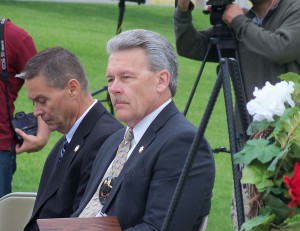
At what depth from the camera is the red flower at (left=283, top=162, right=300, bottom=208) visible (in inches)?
98.3

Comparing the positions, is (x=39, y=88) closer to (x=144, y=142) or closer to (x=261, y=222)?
(x=144, y=142)

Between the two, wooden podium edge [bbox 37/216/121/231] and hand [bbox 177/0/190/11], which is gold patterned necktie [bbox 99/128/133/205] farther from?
hand [bbox 177/0/190/11]

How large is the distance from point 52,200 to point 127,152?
690 millimetres

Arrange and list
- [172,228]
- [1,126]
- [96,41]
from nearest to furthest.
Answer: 1. [172,228]
2. [1,126]
3. [96,41]

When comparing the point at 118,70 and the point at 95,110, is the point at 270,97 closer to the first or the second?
the point at 118,70

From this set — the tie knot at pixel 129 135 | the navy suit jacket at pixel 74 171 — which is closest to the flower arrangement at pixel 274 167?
the tie knot at pixel 129 135

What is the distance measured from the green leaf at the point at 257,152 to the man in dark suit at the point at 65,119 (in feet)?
6.23

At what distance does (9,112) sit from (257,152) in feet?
10.7

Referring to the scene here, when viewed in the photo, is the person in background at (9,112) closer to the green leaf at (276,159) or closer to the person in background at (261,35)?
the person in background at (261,35)

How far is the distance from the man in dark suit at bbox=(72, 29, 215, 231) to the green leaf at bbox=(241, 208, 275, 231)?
90 centimetres

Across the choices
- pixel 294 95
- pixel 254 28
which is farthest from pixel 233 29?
pixel 294 95

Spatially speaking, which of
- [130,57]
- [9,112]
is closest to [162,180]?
[130,57]

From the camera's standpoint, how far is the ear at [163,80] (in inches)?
150

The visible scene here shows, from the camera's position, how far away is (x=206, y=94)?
51.8 feet
